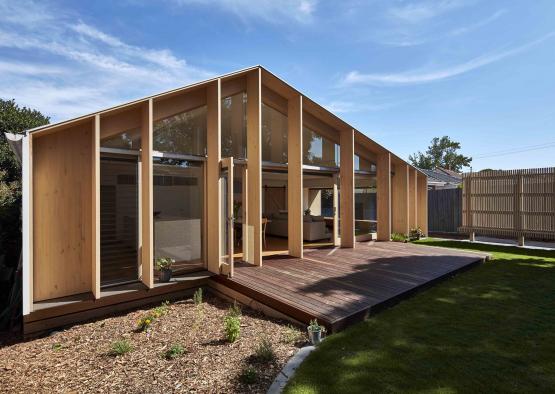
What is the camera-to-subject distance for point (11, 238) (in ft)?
25.8

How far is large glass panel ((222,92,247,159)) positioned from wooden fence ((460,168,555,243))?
8894mm

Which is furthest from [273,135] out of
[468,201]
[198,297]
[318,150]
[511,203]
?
[511,203]

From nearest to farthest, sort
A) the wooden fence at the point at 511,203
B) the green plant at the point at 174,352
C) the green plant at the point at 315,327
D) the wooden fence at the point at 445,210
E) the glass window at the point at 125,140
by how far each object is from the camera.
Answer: the green plant at the point at 174,352 → the green plant at the point at 315,327 → the glass window at the point at 125,140 → the wooden fence at the point at 511,203 → the wooden fence at the point at 445,210

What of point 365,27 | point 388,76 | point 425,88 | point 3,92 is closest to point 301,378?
point 365,27

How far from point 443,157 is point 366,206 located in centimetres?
5564

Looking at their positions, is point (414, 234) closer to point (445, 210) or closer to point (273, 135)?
point (445, 210)

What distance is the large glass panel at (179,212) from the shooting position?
19.4ft

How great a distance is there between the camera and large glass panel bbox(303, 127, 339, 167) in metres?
9.05

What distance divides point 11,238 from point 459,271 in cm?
1082

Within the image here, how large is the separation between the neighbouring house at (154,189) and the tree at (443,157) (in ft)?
186

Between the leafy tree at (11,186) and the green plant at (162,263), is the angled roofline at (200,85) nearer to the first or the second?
the green plant at (162,263)

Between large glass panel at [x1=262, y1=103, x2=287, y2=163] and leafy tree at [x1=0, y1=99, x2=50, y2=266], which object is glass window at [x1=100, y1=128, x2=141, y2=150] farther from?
leafy tree at [x1=0, y1=99, x2=50, y2=266]

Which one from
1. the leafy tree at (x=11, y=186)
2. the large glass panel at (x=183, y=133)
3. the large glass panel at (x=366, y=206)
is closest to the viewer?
the large glass panel at (x=183, y=133)

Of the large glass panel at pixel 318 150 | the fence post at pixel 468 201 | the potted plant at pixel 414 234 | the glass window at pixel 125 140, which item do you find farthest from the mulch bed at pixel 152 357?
the fence post at pixel 468 201
